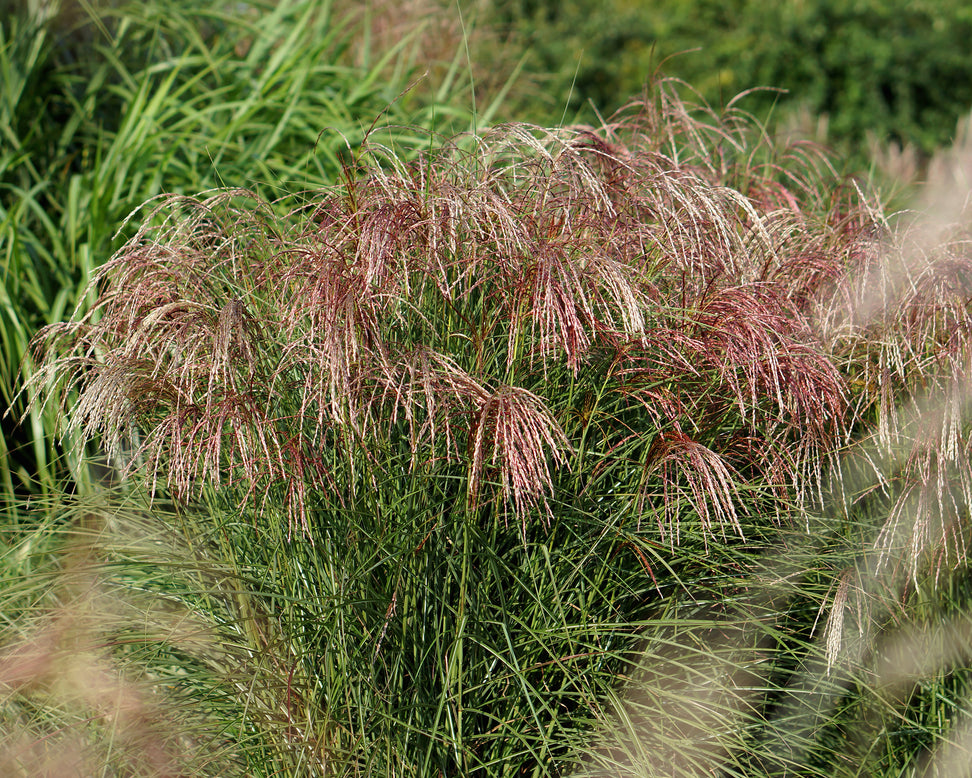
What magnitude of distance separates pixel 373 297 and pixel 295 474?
1.39ft

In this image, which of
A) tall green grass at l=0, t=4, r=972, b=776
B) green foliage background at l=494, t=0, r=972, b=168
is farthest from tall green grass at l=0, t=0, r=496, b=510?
green foliage background at l=494, t=0, r=972, b=168

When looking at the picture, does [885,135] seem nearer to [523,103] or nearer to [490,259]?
[523,103]

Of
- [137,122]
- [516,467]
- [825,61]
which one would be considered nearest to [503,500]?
[516,467]

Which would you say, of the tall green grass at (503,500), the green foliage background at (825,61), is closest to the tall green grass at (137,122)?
the tall green grass at (503,500)

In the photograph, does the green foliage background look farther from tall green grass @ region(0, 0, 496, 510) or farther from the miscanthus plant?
the miscanthus plant

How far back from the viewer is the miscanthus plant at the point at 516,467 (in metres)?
2.15

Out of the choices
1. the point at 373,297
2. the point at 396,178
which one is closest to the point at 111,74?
the point at 396,178

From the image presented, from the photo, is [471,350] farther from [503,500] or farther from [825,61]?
[825,61]

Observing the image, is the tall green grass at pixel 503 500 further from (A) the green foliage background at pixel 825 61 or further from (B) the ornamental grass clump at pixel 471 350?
(A) the green foliage background at pixel 825 61

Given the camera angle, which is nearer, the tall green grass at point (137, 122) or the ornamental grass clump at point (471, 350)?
the ornamental grass clump at point (471, 350)

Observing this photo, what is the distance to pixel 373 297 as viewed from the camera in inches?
85.4

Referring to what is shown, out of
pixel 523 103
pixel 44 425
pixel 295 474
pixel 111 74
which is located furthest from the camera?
pixel 523 103

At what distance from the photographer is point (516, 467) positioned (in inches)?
78.3

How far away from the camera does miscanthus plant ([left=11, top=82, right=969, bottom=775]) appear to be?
7.04 feet
